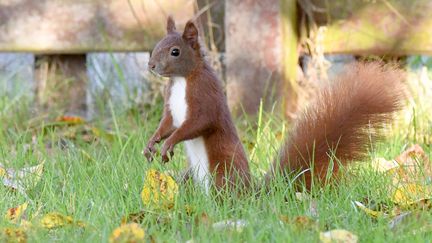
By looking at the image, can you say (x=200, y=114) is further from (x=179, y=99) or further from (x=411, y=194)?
(x=411, y=194)

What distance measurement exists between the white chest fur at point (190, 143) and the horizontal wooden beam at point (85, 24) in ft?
5.01

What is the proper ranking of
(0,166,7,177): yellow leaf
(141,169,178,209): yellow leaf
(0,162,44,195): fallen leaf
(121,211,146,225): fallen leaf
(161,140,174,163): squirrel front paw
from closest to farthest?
(121,211,146,225): fallen leaf → (141,169,178,209): yellow leaf → (161,140,174,163): squirrel front paw → (0,162,44,195): fallen leaf → (0,166,7,177): yellow leaf

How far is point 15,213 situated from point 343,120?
0.94 m

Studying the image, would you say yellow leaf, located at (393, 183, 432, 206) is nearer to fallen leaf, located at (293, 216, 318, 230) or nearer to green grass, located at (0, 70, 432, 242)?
green grass, located at (0, 70, 432, 242)

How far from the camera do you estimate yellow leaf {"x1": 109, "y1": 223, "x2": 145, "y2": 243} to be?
6.86 feet

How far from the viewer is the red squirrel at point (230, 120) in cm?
272

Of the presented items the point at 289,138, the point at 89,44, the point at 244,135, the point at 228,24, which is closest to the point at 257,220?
the point at 289,138

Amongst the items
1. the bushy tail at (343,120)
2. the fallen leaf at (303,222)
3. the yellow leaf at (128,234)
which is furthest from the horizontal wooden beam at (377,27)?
the yellow leaf at (128,234)

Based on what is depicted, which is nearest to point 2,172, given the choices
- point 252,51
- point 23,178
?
point 23,178

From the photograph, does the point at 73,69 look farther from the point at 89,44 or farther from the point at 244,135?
the point at 244,135

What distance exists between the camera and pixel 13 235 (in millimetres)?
2180

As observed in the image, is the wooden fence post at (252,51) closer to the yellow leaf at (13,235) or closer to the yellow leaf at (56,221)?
the yellow leaf at (56,221)

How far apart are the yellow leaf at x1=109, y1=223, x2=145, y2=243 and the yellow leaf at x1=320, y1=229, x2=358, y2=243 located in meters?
0.39

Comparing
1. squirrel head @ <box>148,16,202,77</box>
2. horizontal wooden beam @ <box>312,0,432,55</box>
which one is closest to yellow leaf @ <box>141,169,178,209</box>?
squirrel head @ <box>148,16,202,77</box>
